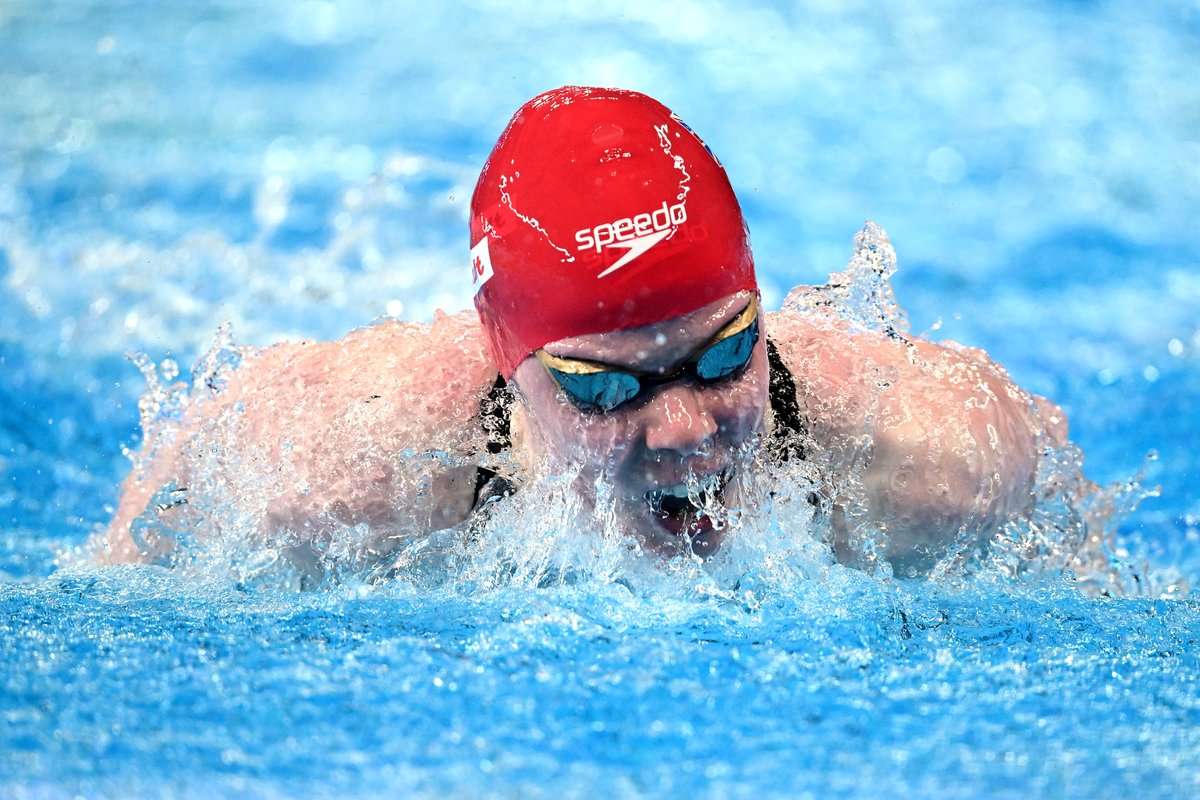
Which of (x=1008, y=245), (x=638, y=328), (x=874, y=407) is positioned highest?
(x=638, y=328)

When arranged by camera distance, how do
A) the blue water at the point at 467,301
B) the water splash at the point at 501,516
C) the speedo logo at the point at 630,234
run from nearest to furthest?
the blue water at the point at 467,301 < the speedo logo at the point at 630,234 < the water splash at the point at 501,516

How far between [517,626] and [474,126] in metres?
3.34

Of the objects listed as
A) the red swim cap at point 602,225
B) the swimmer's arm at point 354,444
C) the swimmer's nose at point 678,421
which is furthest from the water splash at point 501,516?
the red swim cap at point 602,225

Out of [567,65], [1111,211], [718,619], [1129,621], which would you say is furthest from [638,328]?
[567,65]

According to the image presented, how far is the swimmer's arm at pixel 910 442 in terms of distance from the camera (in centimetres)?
217

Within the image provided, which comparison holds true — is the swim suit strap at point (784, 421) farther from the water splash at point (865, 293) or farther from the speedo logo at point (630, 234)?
the speedo logo at point (630, 234)

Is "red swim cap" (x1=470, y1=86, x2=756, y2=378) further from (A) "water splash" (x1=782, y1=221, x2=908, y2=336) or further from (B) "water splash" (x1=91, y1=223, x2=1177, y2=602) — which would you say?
(A) "water splash" (x1=782, y1=221, x2=908, y2=336)

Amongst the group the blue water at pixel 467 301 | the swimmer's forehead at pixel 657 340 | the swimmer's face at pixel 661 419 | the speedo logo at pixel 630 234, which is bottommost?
the blue water at pixel 467 301

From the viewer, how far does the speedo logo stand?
70.1 inches

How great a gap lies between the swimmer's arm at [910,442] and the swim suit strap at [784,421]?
0.02m

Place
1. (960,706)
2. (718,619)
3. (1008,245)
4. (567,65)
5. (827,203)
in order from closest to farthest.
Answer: (960,706) < (718,619) < (1008,245) < (827,203) < (567,65)

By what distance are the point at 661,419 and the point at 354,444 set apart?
609 millimetres

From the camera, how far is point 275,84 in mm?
5238

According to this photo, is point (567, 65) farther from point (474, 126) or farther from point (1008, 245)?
point (1008, 245)
